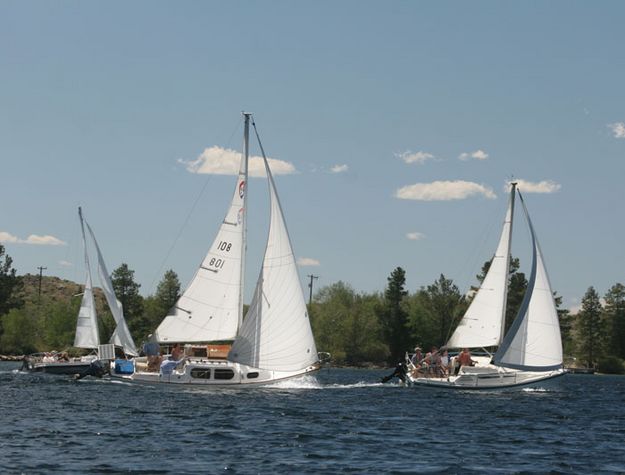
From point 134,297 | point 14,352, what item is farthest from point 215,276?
point 14,352

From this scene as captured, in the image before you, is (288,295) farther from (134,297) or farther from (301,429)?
(134,297)

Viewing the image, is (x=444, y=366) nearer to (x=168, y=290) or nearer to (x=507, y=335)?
(x=507, y=335)

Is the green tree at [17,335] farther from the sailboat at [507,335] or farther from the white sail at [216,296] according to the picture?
the white sail at [216,296]

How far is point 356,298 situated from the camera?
18900 centimetres

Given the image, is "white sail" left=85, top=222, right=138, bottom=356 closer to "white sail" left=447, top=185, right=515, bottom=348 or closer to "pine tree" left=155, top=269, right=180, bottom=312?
"white sail" left=447, top=185, right=515, bottom=348

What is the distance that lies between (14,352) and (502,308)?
369 feet

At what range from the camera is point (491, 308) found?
67.3m

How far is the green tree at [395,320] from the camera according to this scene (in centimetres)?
14912

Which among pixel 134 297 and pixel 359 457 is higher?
pixel 134 297

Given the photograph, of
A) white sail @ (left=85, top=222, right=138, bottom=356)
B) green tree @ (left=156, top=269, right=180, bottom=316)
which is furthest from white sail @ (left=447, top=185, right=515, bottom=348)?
green tree @ (left=156, top=269, right=180, bottom=316)

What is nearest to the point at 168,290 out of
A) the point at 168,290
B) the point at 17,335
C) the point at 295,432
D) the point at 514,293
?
the point at 168,290

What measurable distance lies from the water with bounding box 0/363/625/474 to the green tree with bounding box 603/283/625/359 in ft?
329

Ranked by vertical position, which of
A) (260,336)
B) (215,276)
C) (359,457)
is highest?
(215,276)

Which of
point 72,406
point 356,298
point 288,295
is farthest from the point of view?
point 356,298
